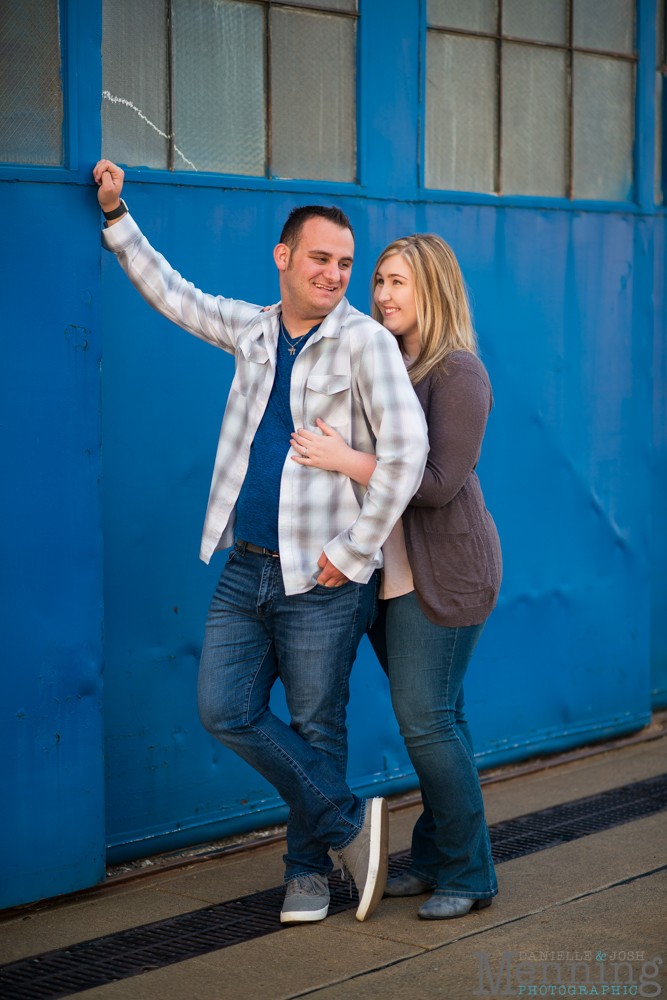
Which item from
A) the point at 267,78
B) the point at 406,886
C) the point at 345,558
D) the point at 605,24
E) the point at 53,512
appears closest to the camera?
the point at 345,558

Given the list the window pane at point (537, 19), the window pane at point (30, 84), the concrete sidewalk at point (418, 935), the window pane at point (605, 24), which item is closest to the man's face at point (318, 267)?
the window pane at point (30, 84)

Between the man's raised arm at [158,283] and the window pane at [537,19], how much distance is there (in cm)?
231

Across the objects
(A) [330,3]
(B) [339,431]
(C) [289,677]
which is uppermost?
(A) [330,3]

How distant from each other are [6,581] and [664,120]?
4.25 metres

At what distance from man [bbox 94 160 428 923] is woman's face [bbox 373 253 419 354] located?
0.40 feet

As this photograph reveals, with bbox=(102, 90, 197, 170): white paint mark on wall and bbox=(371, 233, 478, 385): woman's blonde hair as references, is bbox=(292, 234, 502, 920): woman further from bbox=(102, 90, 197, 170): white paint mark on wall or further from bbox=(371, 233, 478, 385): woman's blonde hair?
bbox=(102, 90, 197, 170): white paint mark on wall

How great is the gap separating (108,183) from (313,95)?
1.21 metres

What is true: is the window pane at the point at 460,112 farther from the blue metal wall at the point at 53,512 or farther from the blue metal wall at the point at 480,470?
the blue metal wall at the point at 53,512

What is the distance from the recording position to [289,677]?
11.6 ft

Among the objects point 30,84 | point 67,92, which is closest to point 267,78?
point 67,92

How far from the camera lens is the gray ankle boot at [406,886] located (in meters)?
3.81

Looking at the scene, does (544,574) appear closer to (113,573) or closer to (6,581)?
(113,573)

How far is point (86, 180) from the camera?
12.2 ft

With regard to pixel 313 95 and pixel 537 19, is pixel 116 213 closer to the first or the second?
pixel 313 95
